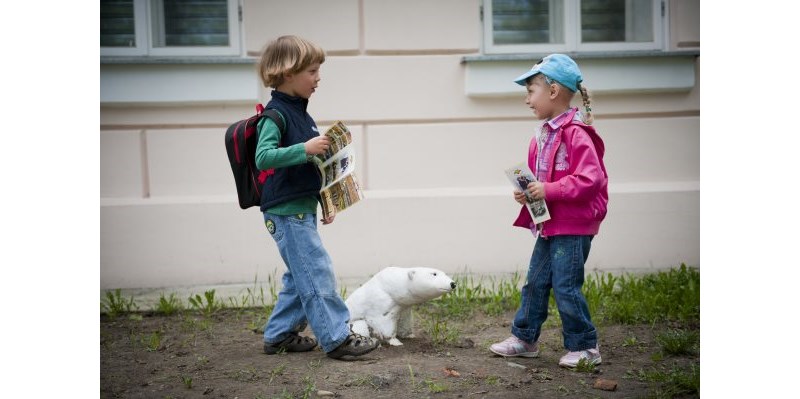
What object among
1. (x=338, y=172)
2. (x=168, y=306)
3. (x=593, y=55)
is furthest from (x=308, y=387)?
→ (x=593, y=55)

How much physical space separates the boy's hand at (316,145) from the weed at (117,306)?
2004 mm

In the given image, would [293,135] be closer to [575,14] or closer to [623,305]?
[623,305]

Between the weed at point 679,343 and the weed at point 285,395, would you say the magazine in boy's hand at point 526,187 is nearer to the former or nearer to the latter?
the weed at point 679,343

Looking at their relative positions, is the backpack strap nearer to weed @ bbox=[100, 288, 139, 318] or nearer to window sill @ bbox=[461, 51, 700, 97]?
weed @ bbox=[100, 288, 139, 318]

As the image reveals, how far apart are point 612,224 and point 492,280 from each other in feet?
3.45

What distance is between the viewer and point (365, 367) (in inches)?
136

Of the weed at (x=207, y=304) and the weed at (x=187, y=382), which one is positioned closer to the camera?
the weed at (x=187, y=382)

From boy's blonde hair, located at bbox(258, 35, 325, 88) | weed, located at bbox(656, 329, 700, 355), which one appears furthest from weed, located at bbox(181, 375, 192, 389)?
weed, located at bbox(656, 329, 700, 355)

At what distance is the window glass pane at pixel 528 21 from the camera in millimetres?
5469

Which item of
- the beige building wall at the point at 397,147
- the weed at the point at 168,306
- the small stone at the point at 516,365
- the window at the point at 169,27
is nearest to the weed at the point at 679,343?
the small stone at the point at 516,365

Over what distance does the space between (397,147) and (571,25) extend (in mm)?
1460

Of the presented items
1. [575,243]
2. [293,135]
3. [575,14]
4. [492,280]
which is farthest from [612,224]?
[293,135]

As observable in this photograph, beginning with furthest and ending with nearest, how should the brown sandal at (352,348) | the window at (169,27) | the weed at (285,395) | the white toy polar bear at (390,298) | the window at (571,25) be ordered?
the window at (571,25) < the window at (169,27) < the white toy polar bear at (390,298) < the brown sandal at (352,348) < the weed at (285,395)

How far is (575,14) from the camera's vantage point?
5438 millimetres
